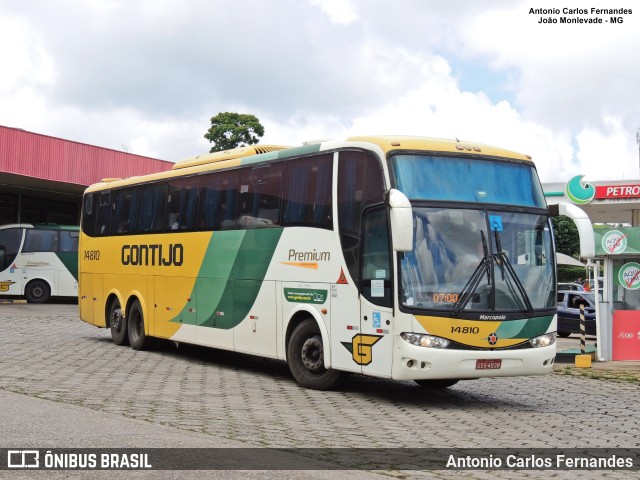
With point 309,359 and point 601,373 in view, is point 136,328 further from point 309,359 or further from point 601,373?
point 601,373

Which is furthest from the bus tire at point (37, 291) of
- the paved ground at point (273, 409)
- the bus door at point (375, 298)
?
the bus door at point (375, 298)

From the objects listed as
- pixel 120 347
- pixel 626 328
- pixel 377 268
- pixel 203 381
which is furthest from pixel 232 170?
pixel 626 328

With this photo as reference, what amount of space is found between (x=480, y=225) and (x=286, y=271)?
334 centimetres

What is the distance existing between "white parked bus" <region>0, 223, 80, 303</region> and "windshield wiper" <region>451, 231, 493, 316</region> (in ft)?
97.8

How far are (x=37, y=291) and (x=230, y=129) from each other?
36.8 metres

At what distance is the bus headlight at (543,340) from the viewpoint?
1216 cm

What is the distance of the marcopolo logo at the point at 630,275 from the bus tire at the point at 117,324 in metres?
10.2

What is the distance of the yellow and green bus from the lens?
11.6m

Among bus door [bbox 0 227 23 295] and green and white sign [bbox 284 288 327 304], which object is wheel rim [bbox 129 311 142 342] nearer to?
green and white sign [bbox 284 288 327 304]

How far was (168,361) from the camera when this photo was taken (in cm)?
1742

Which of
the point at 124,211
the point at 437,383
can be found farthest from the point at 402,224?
the point at 124,211

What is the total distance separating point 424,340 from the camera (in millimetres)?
11500

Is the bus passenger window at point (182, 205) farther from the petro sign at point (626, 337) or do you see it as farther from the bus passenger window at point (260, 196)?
the petro sign at point (626, 337)

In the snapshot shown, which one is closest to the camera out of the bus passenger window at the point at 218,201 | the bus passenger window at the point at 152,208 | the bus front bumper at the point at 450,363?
the bus front bumper at the point at 450,363
